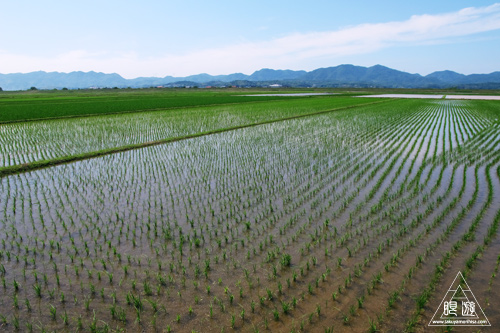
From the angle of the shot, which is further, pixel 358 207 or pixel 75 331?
pixel 358 207

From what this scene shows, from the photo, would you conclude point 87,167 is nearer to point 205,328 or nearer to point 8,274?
point 8,274

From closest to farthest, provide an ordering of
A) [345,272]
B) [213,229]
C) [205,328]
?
[205,328], [345,272], [213,229]

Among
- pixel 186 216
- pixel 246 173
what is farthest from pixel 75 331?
pixel 246 173

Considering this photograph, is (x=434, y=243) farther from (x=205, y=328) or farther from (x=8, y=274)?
(x=8, y=274)

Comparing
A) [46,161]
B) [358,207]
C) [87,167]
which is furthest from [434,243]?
[46,161]

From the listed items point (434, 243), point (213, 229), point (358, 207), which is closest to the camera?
point (434, 243)

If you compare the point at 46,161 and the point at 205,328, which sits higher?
the point at 46,161
